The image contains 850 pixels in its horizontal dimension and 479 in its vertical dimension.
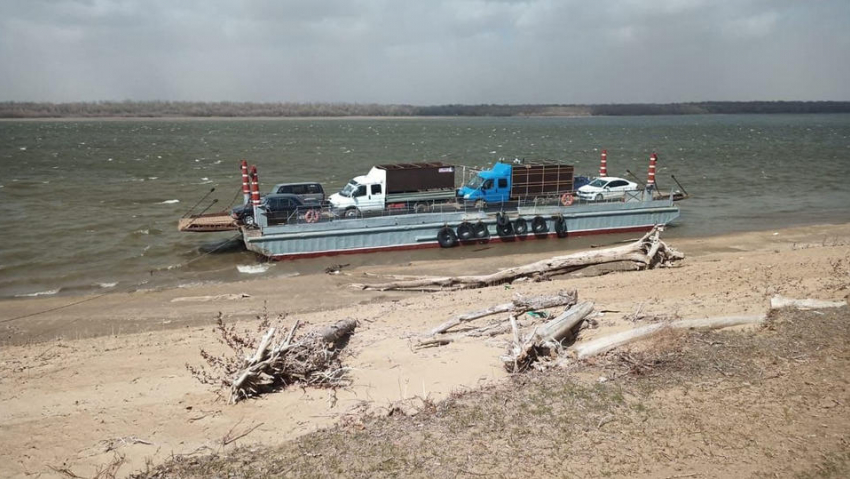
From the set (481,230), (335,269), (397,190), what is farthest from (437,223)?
(335,269)

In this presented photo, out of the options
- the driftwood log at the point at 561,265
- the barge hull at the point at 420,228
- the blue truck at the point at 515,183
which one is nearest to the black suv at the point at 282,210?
the barge hull at the point at 420,228

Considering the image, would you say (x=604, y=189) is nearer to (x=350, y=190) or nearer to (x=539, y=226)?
(x=539, y=226)

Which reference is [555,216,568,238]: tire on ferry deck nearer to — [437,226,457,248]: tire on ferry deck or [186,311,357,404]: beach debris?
[437,226,457,248]: tire on ferry deck

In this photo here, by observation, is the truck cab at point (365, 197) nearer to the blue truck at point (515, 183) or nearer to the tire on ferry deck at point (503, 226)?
the blue truck at point (515, 183)

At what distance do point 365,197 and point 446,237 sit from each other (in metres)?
4.08

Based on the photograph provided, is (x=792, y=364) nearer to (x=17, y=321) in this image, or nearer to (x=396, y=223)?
(x=396, y=223)

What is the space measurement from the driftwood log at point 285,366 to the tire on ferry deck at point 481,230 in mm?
16693

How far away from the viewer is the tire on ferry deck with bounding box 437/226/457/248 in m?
26.2

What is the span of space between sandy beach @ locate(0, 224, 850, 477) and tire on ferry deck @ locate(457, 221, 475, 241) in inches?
158

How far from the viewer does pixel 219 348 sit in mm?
13078

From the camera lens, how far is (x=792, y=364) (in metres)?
8.75

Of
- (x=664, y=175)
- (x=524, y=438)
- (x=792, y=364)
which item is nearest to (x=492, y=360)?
(x=524, y=438)

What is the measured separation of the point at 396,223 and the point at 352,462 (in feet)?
61.8

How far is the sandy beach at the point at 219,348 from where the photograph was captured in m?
8.48
